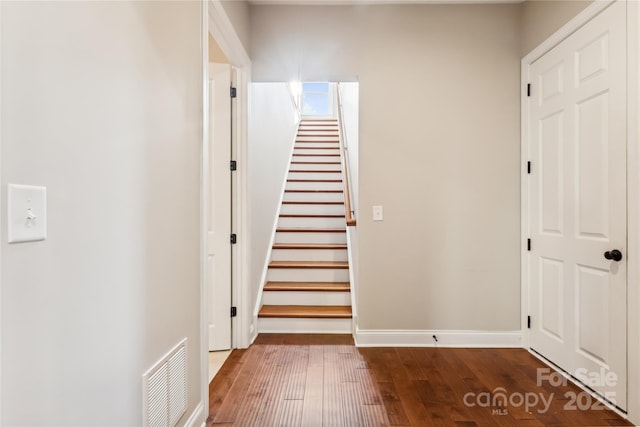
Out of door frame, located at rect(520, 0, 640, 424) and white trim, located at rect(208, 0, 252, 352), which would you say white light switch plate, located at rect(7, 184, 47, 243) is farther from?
door frame, located at rect(520, 0, 640, 424)

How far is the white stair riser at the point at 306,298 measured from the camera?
3449 mm

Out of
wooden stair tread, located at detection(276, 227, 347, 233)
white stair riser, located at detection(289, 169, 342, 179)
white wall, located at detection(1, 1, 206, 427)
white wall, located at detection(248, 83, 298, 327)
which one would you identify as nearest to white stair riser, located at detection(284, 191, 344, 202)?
white wall, located at detection(248, 83, 298, 327)

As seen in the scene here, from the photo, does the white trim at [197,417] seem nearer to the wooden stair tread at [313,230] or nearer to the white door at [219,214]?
the white door at [219,214]

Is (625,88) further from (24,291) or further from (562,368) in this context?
(24,291)

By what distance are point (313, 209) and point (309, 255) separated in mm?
872

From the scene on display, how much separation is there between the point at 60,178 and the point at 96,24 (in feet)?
1.49

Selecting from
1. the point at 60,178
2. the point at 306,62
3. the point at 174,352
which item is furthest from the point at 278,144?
the point at 60,178

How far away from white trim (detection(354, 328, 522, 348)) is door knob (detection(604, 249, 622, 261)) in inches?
46.0

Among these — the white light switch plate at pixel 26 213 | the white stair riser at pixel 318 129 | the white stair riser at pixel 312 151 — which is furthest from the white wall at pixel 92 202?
the white stair riser at pixel 318 129

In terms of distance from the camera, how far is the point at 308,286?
3.50m

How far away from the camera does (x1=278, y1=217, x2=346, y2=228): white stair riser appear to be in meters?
4.39

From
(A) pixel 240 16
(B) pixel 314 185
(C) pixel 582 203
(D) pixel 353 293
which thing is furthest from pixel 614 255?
(B) pixel 314 185

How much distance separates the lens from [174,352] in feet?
5.04

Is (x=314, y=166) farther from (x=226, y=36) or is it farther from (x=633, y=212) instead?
(x=633, y=212)
